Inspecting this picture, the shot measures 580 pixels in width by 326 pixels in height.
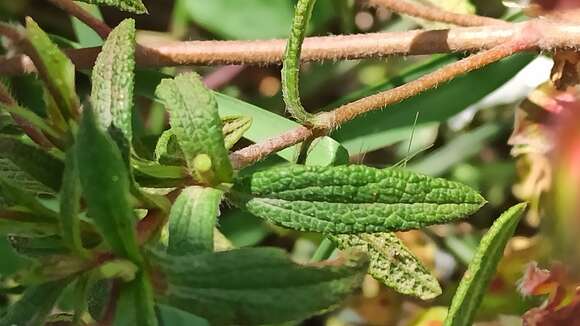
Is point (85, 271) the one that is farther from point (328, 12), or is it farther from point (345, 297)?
point (328, 12)

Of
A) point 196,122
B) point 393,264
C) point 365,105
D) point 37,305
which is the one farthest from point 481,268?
point 37,305

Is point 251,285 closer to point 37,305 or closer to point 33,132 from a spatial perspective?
point 37,305

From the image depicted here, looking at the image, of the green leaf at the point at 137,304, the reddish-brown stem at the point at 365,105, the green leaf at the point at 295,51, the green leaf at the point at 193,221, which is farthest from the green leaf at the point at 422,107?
the green leaf at the point at 137,304

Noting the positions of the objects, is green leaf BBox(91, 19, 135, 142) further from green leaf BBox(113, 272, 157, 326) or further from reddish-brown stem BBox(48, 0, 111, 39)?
reddish-brown stem BBox(48, 0, 111, 39)

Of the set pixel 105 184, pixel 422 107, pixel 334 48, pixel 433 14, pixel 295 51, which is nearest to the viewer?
pixel 105 184

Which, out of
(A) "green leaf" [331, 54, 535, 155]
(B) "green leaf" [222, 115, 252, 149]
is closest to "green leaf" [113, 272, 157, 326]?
(B) "green leaf" [222, 115, 252, 149]

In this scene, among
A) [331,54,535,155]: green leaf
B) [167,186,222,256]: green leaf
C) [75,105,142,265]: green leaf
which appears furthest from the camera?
[331,54,535,155]: green leaf
